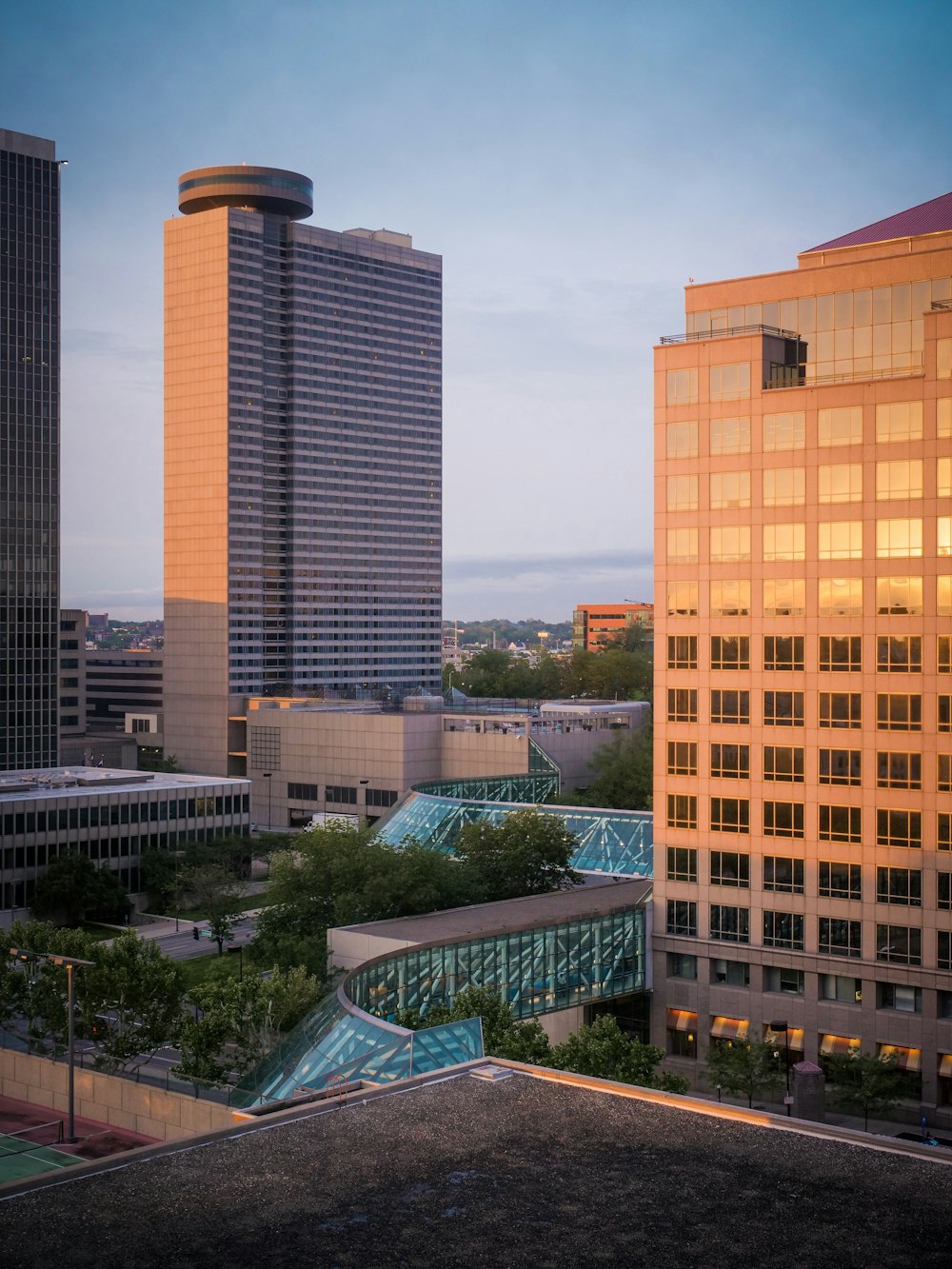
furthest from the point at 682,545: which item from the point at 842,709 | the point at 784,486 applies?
the point at 842,709

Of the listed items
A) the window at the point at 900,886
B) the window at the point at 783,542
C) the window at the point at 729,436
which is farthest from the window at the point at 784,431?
the window at the point at 900,886

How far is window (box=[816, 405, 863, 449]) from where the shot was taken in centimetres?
7306

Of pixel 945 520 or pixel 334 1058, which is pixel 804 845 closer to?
pixel 945 520

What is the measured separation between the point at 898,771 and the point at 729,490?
1728 centimetres

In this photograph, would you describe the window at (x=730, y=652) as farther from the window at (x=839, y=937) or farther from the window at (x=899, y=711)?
the window at (x=839, y=937)

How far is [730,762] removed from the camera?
253ft

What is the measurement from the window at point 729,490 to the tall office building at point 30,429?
117 m

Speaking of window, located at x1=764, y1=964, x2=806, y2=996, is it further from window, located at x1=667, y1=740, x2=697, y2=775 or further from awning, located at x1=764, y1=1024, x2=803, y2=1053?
window, located at x1=667, y1=740, x2=697, y2=775

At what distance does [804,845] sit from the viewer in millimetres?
73812

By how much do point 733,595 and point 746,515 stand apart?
4.38 m

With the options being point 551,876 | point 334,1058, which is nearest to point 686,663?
point 551,876

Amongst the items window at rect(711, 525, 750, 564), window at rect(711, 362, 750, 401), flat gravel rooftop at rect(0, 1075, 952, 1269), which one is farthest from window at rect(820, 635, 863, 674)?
flat gravel rooftop at rect(0, 1075, 952, 1269)

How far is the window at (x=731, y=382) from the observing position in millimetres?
76688

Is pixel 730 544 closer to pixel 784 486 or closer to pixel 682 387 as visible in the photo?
pixel 784 486
